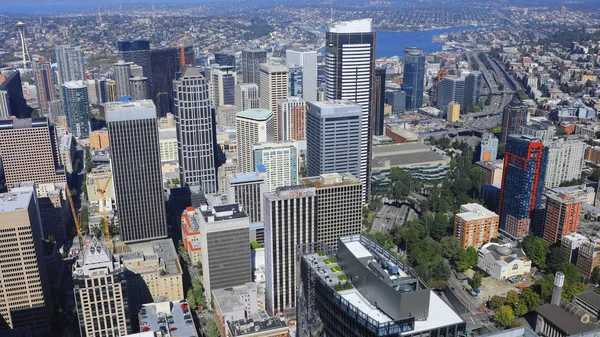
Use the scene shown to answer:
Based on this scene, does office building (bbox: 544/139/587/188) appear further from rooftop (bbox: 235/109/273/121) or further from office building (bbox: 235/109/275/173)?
rooftop (bbox: 235/109/273/121)

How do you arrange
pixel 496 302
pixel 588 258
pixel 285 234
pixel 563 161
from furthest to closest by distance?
pixel 563 161
pixel 588 258
pixel 496 302
pixel 285 234

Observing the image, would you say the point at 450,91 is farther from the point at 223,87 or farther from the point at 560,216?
the point at 560,216

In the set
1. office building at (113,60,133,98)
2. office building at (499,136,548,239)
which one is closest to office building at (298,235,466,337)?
office building at (499,136,548,239)

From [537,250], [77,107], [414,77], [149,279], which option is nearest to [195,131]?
[149,279]

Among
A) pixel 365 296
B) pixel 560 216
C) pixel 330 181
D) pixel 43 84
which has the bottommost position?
pixel 560 216

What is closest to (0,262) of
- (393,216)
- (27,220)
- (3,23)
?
(27,220)

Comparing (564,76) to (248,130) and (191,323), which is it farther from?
(191,323)

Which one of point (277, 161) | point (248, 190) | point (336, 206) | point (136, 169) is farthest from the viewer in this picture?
point (277, 161)

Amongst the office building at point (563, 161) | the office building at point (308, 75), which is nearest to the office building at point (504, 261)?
the office building at point (563, 161)
